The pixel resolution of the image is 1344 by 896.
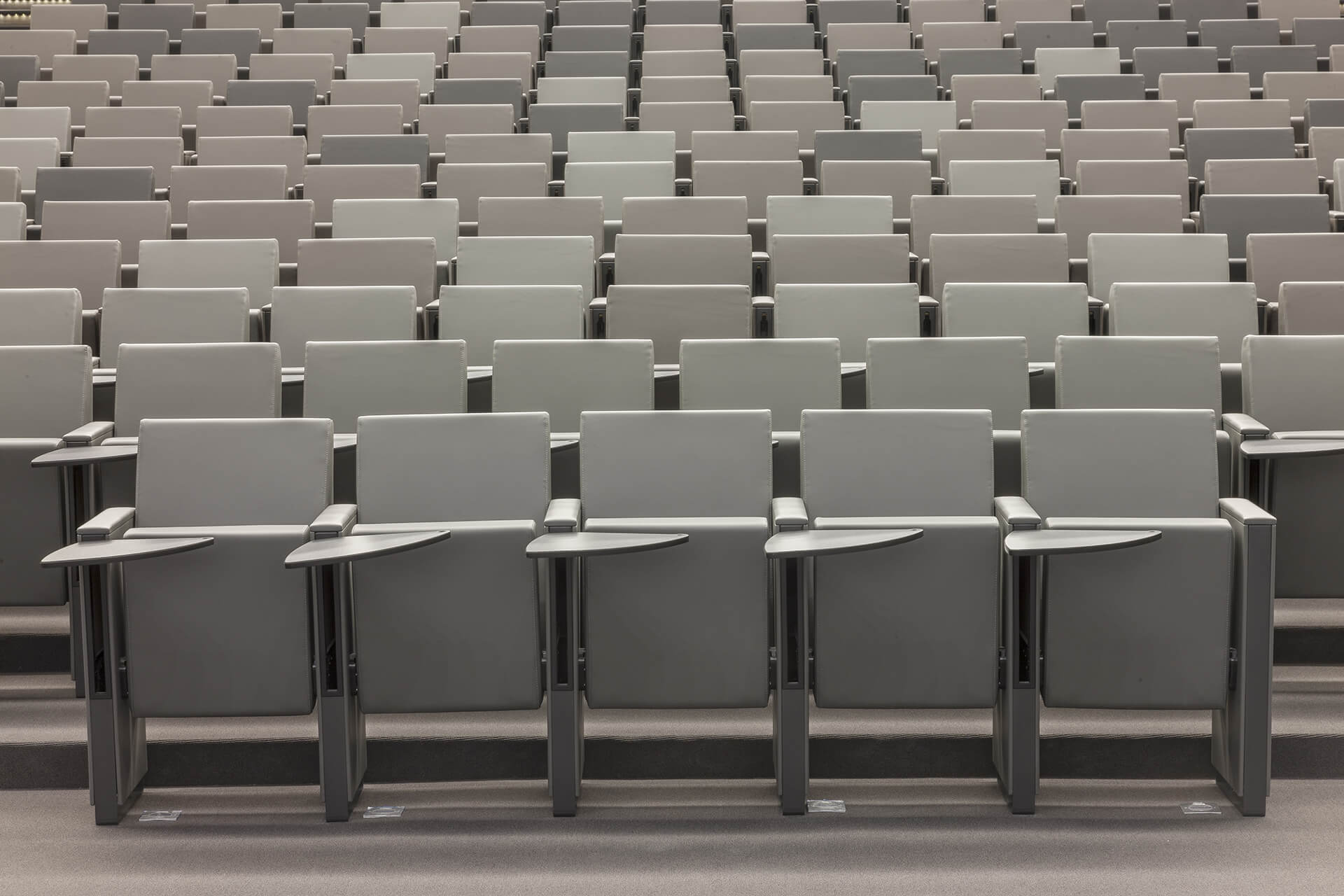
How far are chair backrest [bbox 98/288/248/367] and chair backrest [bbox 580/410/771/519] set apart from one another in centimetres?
36

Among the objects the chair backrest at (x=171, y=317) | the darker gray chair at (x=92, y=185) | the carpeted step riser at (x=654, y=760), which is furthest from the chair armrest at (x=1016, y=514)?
the darker gray chair at (x=92, y=185)

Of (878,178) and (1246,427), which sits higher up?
(878,178)

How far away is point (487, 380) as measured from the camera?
88 centimetres

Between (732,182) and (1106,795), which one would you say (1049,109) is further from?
(1106,795)

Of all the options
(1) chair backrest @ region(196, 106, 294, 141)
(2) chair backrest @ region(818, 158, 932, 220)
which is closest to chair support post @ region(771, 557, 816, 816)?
(2) chair backrest @ region(818, 158, 932, 220)

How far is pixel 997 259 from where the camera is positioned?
3.38ft

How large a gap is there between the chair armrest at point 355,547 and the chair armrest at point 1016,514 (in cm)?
27

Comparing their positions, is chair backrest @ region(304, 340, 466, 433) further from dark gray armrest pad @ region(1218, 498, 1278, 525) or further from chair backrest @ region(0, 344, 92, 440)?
dark gray armrest pad @ region(1218, 498, 1278, 525)

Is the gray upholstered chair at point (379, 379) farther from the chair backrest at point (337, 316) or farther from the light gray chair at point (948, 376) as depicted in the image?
the light gray chair at point (948, 376)

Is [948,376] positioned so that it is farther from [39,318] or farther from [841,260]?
[39,318]

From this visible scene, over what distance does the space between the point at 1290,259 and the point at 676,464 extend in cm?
62

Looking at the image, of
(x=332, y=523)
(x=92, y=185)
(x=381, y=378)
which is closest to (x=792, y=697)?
(x=332, y=523)

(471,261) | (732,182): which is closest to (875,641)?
(471,261)

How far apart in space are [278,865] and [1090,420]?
1.50ft
